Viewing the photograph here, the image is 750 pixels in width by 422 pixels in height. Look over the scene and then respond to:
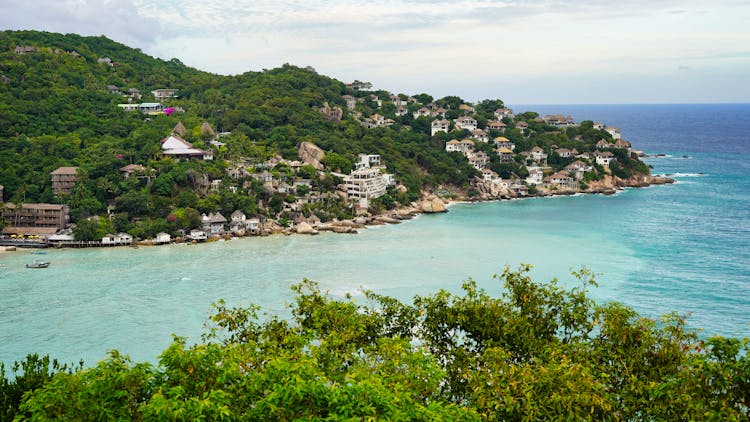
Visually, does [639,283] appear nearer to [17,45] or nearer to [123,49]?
[17,45]

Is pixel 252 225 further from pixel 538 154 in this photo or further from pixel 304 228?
pixel 538 154

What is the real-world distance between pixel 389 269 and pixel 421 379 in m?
13.4

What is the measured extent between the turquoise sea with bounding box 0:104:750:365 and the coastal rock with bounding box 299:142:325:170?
6.90 m

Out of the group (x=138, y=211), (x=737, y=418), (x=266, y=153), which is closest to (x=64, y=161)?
(x=138, y=211)

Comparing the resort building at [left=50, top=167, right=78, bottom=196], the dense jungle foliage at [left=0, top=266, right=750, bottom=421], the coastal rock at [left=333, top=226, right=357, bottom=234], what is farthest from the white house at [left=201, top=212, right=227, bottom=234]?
the dense jungle foliage at [left=0, top=266, right=750, bottom=421]

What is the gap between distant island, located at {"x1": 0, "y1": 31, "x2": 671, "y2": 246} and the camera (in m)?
26.9

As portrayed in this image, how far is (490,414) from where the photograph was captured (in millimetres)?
6367

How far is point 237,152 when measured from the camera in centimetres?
3244

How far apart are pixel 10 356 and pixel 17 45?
38435 millimetres

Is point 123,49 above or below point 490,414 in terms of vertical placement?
above

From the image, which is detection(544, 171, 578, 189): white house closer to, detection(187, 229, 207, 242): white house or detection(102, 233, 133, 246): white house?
detection(187, 229, 207, 242): white house

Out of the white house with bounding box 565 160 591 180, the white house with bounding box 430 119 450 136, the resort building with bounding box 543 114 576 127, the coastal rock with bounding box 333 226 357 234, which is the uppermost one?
the resort building with bounding box 543 114 576 127

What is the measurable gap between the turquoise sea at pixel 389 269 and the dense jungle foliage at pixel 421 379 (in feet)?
21.7

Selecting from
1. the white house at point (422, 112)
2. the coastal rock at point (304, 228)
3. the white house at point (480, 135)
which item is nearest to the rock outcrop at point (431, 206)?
the coastal rock at point (304, 228)
